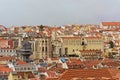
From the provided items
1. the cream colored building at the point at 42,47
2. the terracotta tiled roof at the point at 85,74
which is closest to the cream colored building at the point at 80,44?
the cream colored building at the point at 42,47

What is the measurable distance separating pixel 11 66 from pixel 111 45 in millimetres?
38191

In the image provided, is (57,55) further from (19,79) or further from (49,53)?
(19,79)

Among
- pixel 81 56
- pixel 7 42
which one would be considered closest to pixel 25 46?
pixel 81 56

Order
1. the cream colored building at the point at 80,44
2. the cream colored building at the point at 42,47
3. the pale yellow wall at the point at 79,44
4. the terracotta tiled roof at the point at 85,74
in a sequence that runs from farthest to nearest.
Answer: the pale yellow wall at the point at 79,44 → the cream colored building at the point at 80,44 → the cream colored building at the point at 42,47 → the terracotta tiled roof at the point at 85,74

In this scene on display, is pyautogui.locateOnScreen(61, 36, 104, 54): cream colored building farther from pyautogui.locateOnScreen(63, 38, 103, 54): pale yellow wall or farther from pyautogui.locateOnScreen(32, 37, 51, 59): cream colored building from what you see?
pyautogui.locateOnScreen(32, 37, 51, 59): cream colored building

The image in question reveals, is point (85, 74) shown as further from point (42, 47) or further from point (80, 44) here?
point (80, 44)

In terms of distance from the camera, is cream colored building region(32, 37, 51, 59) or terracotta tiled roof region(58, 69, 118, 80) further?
cream colored building region(32, 37, 51, 59)

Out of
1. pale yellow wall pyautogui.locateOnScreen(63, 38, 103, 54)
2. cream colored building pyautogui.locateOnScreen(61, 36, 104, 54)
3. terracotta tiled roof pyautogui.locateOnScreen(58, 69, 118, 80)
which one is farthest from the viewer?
pale yellow wall pyautogui.locateOnScreen(63, 38, 103, 54)

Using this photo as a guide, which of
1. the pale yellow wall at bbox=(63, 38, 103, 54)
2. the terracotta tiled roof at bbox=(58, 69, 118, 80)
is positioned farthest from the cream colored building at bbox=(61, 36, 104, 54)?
the terracotta tiled roof at bbox=(58, 69, 118, 80)

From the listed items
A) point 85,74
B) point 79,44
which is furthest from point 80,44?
point 85,74

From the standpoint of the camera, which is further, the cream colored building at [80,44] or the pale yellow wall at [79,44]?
the pale yellow wall at [79,44]

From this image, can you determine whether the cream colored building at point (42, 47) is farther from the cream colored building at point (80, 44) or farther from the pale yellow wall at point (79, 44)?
the pale yellow wall at point (79, 44)

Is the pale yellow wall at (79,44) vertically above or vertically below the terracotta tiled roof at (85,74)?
above

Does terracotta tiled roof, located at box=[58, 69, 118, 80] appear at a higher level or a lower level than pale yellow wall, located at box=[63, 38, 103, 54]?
lower
